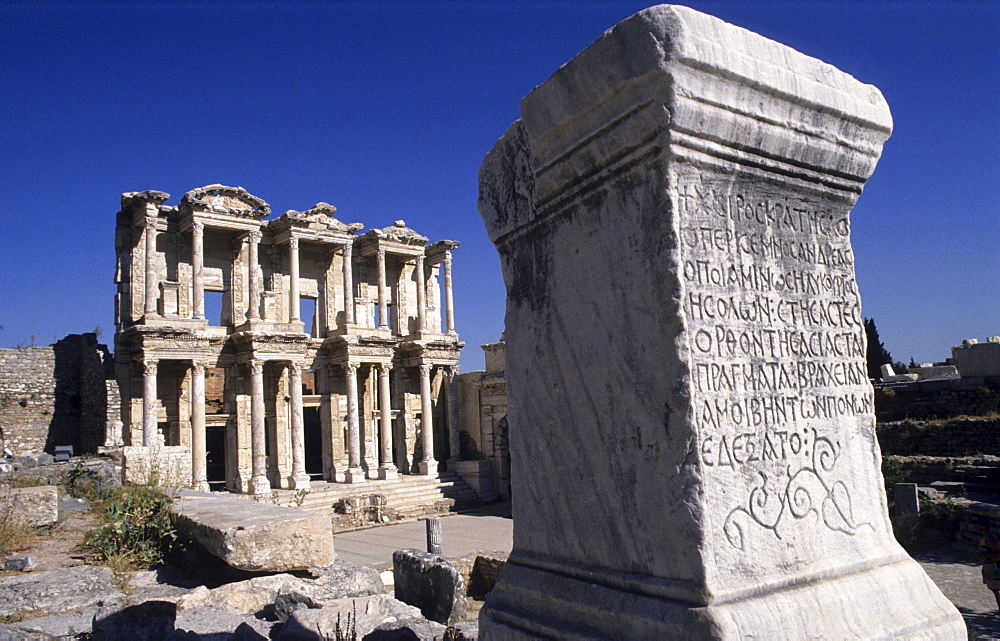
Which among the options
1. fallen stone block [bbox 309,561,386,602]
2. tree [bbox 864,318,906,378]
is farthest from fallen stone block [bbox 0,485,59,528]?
tree [bbox 864,318,906,378]

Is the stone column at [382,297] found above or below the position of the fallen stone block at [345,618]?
above

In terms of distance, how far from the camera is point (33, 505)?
28.0ft

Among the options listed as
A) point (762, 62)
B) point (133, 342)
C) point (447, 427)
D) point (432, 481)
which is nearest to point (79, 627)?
point (762, 62)

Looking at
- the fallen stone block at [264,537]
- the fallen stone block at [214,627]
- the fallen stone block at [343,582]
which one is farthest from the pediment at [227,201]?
the fallen stone block at [214,627]

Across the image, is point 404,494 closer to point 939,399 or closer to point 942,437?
point 942,437

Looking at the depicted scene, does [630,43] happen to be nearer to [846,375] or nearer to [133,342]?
[846,375]

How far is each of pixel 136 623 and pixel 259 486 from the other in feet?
61.1

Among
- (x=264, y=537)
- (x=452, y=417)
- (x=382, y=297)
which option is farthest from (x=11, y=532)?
(x=452, y=417)

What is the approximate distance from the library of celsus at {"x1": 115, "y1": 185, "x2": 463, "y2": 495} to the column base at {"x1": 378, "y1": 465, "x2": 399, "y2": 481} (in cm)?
4

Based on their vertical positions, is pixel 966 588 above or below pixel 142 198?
below

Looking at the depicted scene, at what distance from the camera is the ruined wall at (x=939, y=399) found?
18.4 meters

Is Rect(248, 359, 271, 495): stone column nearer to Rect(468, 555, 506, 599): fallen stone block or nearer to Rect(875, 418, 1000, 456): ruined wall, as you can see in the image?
Rect(468, 555, 506, 599): fallen stone block

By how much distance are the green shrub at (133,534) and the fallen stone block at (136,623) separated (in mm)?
2777

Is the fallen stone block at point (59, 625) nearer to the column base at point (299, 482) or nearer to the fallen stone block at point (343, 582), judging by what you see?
Answer: the fallen stone block at point (343, 582)
